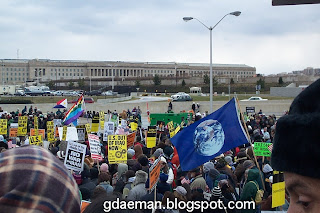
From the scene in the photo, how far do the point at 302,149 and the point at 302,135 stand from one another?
5 centimetres

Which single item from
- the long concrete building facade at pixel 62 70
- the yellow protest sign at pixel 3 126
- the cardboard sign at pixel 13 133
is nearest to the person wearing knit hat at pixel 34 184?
the cardboard sign at pixel 13 133

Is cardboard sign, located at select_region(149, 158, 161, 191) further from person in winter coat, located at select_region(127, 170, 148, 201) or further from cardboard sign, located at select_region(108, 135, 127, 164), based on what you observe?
cardboard sign, located at select_region(108, 135, 127, 164)

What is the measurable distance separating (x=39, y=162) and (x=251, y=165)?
21.3ft

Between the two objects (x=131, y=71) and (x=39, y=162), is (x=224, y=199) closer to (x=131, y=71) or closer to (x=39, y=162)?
(x=39, y=162)

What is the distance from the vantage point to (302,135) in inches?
57.0

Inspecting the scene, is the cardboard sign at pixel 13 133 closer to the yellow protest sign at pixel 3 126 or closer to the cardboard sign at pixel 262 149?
the yellow protest sign at pixel 3 126

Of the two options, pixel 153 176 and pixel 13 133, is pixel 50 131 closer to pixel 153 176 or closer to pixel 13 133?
pixel 13 133

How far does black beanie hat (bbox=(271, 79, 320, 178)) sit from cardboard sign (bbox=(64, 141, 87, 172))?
6.06 m

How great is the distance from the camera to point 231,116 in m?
7.49

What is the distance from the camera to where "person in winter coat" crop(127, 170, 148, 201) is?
609 cm

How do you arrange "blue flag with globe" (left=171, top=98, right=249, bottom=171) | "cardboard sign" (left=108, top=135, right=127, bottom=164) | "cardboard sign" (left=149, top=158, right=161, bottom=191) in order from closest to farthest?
1. "cardboard sign" (left=149, top=158, right=161, bottom=191)
2. "blue flag with globe" (left=171, top=98, right=249, bottom=171)
3. "cardboard sign" (left=108, top=135, right=127, bottom=164)

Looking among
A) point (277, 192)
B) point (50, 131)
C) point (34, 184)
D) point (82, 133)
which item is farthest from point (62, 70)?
point (34, 184)

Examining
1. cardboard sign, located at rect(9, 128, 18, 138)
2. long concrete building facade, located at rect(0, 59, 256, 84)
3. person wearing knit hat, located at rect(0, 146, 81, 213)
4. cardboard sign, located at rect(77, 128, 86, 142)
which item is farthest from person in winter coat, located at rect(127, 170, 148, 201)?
long concrete building facade, located at rect(0, 59, 256, 84)

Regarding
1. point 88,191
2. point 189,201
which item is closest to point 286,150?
point 189,201
